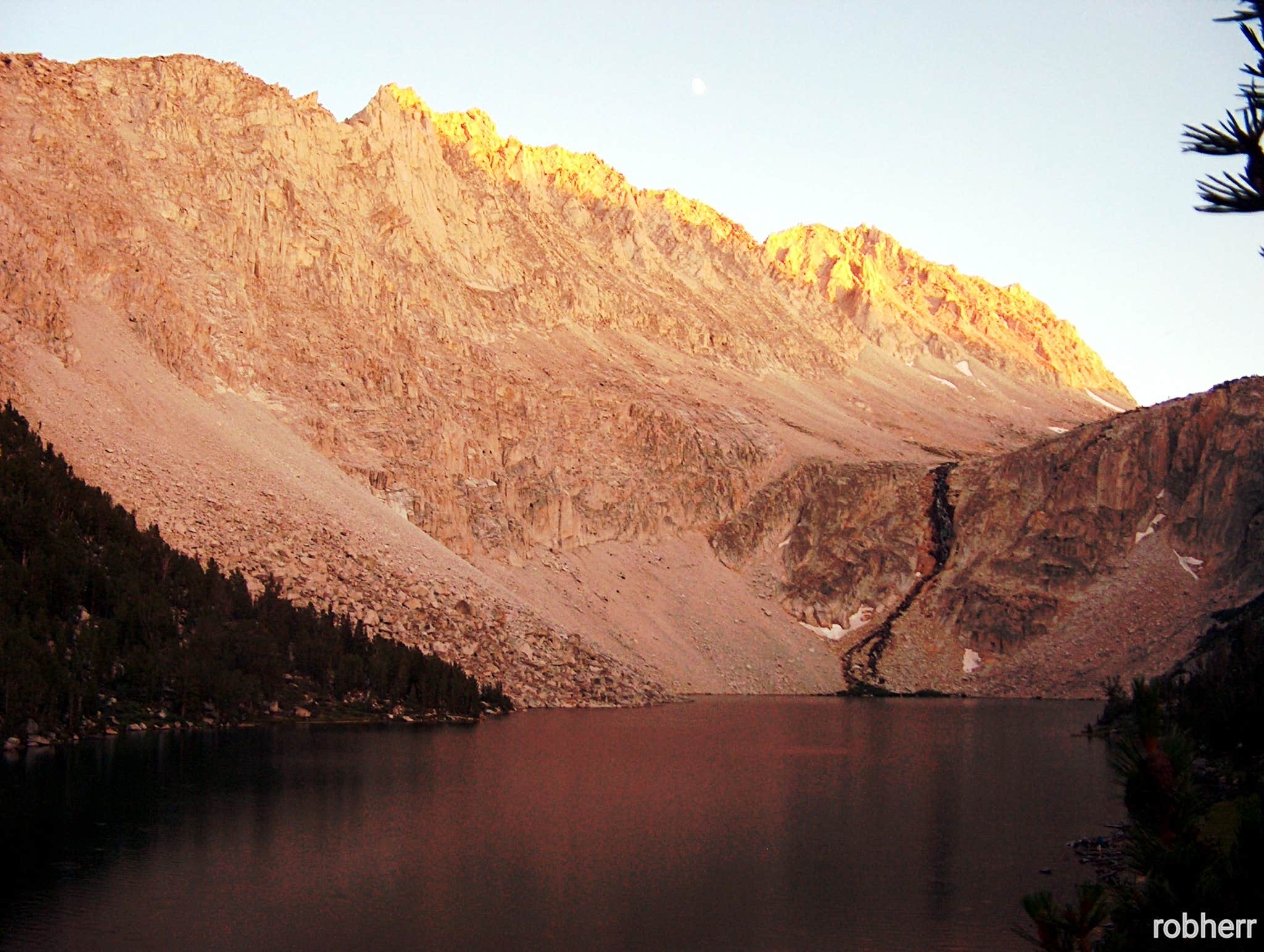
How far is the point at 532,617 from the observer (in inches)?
2805

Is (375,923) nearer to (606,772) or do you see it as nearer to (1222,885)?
(1222,885)

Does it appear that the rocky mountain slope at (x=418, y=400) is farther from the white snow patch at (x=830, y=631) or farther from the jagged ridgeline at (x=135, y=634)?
the jagged ridgeline at (x=135, y=634)

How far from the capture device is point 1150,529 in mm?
94812

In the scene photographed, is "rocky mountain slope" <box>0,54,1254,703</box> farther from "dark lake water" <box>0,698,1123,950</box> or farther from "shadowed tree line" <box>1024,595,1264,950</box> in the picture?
"shadowed tree line" <box>1024,595,1264,950</box>

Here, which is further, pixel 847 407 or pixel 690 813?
pixel 847 407

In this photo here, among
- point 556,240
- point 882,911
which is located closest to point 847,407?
point 556,240

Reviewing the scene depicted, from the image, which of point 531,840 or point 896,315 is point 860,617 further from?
point 896,315

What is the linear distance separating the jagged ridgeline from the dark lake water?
2880mm

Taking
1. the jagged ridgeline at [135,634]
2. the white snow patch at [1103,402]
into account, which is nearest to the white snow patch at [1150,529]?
the jagged ridgeline at [135,634]

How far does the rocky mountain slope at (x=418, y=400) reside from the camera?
6631 cm

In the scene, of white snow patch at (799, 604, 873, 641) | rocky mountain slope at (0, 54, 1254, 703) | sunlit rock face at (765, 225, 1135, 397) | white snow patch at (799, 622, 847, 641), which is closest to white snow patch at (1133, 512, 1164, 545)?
rocky mountain slope at (0, 54, 1254, 703)

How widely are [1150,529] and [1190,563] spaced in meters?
5.40

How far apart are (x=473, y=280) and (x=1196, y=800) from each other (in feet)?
339

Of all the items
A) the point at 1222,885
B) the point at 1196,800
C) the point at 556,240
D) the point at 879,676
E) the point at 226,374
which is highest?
the point at 556,240
